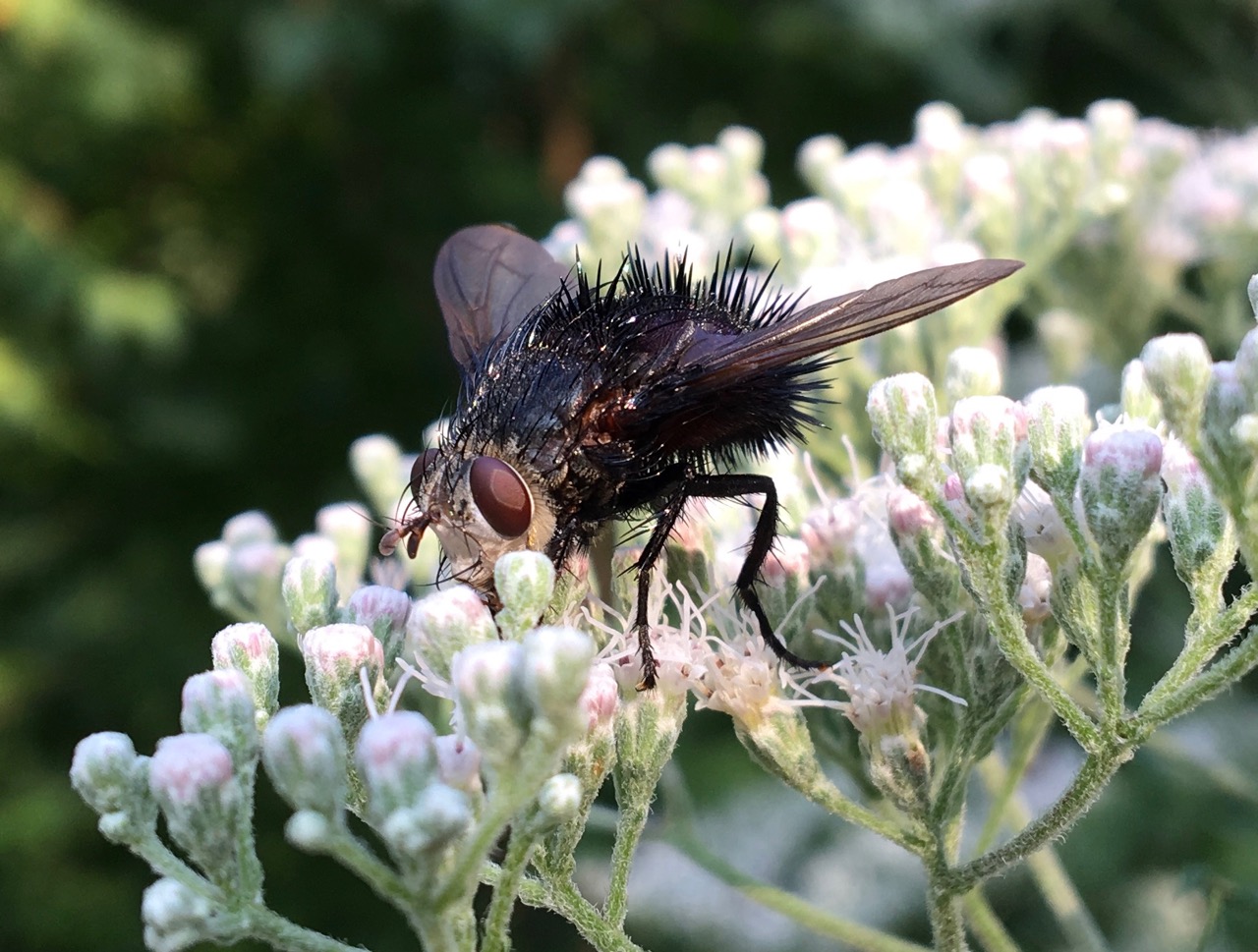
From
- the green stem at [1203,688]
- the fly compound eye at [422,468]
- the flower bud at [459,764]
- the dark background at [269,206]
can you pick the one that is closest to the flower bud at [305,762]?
the flower bud at [459,764]

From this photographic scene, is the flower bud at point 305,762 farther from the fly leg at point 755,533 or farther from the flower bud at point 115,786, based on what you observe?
the fly leg at point 755,533

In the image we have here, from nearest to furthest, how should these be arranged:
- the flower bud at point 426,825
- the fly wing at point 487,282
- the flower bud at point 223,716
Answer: the flower bud at point 426,825, the flower bud at point 223,716, the fly wing at point 487,282

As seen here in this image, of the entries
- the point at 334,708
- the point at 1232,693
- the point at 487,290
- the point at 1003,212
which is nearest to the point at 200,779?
the point at 334,708

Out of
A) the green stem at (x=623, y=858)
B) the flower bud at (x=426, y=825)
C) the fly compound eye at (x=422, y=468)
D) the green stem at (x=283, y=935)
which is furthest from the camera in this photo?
the fly compound eye at (x=422, y=468)

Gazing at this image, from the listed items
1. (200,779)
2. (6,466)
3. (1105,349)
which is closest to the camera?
(200,779)

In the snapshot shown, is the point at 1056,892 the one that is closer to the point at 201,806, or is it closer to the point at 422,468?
the point at 422,468

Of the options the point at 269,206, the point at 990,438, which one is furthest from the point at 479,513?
the point at 269,206

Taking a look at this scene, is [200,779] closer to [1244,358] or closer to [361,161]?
[1244,358]
